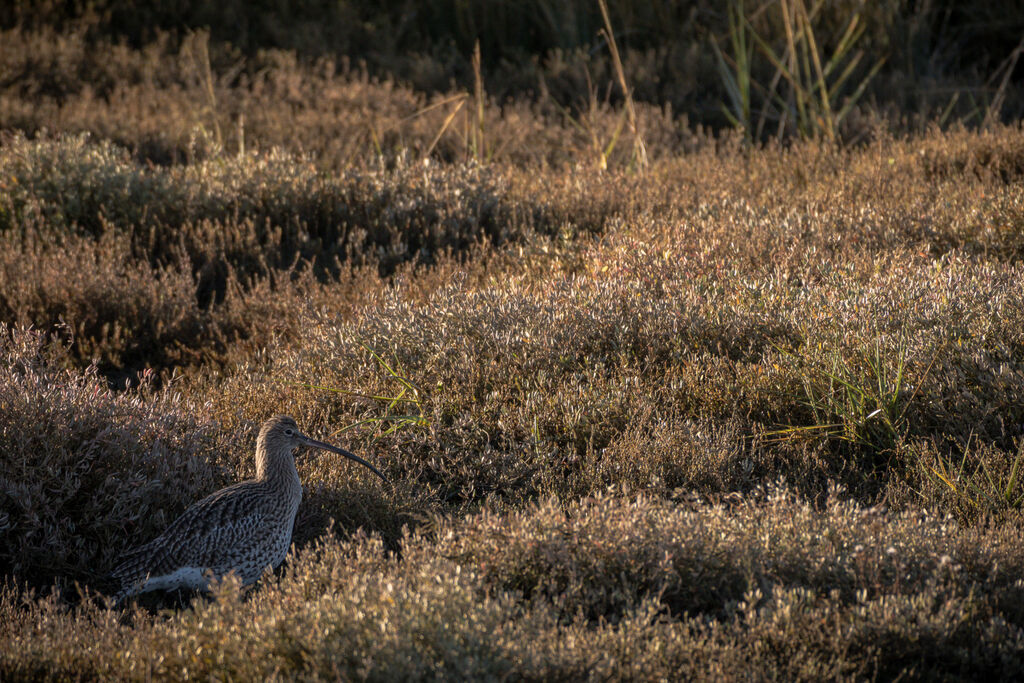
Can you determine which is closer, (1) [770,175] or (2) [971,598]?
(2) [971,598]

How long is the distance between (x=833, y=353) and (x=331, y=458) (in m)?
2.38

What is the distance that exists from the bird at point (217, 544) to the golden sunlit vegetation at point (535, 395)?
14 centimetres

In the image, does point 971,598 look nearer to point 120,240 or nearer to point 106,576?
point 106,576

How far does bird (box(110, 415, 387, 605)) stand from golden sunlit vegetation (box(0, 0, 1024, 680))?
0.47 feet

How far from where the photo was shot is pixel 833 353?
418cm

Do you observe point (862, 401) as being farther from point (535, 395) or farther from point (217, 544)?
point (217, 544)

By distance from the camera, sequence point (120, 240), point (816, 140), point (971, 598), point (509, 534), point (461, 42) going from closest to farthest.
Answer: point (971, 598)
point (509, 534)
point (120, 240)
point (816, 140)
point (461, 42)

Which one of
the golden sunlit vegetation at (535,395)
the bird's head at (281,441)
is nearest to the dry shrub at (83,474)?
the golden sunlit vegetation at (535,395)

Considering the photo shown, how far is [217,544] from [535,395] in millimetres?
1592

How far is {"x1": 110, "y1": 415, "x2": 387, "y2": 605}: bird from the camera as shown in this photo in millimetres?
3436

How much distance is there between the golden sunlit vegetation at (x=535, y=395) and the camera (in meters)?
2.76

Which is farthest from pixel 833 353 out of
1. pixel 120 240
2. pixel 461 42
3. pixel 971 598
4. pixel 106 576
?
pixel 461 42

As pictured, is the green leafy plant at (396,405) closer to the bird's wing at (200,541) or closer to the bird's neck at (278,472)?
the bird's neck at (278,472)

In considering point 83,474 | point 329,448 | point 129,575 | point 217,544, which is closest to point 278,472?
point 329,448
